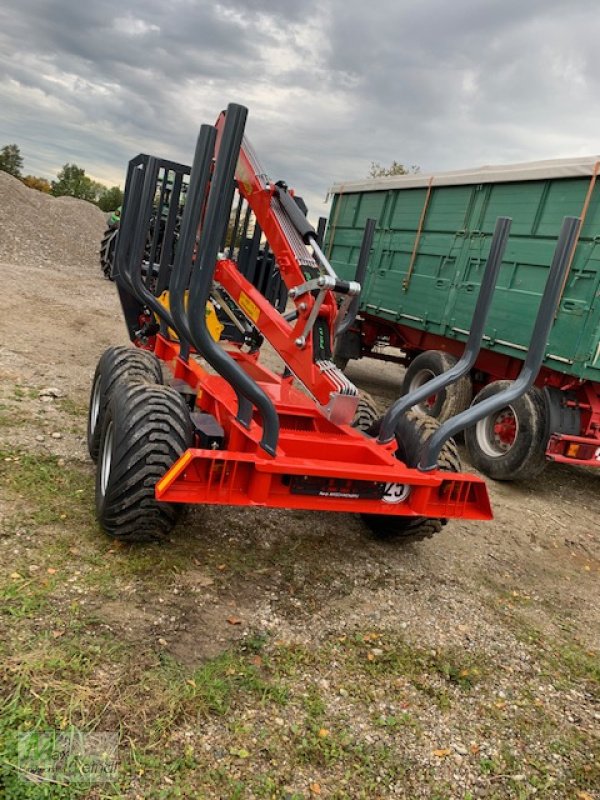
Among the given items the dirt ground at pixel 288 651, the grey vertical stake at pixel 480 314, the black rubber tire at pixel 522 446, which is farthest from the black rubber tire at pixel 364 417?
the black rubber tire at pixel 522 446

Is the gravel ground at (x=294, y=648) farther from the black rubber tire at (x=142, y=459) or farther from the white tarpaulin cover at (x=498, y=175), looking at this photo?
the white tarpaulin cover at (x=498, y=175)

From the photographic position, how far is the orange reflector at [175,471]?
3.05 metres

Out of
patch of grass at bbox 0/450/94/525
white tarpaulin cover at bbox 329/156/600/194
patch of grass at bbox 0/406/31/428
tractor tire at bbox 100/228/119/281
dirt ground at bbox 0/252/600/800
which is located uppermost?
white tarpaulin cover at bbox 329/156/600/194

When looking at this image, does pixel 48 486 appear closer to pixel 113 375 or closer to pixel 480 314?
pixel 113 375

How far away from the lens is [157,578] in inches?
129

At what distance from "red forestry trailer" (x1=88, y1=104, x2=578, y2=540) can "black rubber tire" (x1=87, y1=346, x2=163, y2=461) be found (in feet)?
0.05

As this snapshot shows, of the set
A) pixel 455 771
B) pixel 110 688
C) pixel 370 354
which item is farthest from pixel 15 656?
pixel 370 354

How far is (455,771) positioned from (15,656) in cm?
179

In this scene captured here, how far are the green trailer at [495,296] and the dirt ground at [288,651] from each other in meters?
1.60

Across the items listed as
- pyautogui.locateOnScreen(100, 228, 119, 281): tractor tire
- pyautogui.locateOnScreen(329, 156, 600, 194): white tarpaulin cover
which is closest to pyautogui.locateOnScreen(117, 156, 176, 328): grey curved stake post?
pyautogui.locateOnScreen(329, 156, 600, 194): white tarpaulin cover

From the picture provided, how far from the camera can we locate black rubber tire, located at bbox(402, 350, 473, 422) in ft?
24.0

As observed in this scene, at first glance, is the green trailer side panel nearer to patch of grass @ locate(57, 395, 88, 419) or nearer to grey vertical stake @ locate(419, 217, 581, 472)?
grey vertical stake @ locate(419, 217, 581, 472)

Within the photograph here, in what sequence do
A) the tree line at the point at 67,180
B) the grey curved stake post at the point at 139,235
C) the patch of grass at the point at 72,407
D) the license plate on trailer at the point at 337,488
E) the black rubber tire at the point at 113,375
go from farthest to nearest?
the tree line at the point at 67,180 < the patch of grass at the point at 72,407 < the grey curved stake post at the point at 139,235 < the black rubber tire at the point at 113,375 < the license plate on trailer at the point at 337,488

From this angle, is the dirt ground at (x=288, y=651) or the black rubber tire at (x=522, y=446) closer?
the dirt ground at (x=288, y=651)
